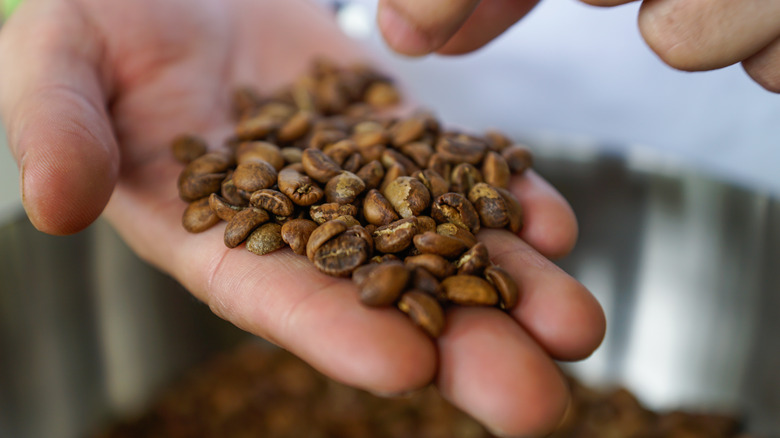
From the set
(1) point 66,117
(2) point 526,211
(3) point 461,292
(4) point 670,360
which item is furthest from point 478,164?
(4) point 670,360

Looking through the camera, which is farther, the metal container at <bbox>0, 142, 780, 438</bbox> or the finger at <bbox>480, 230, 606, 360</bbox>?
the metal container at <bbox>0, 142, 780, 438</bbox>

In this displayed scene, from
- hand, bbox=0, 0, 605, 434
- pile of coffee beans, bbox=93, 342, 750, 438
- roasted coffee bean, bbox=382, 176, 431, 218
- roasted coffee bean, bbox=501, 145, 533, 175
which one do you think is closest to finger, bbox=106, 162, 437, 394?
hand, bbox=0, 0, 605, 434

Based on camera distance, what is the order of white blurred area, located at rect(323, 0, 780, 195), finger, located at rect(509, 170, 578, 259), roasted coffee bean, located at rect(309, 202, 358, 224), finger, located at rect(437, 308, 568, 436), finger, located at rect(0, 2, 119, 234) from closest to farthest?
finger, located at rect(437, 308, 568, 436) < finger, located at rect(0, 2, 119, 234) < roasted coffee bean, located at rect(309, 202, 358, 224) < finger, located at rect(509, 170, 578, 259) < white blurred area, located at rect(323, 0, 780, 195)

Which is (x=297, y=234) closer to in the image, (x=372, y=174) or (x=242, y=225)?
(x=242, y=225)

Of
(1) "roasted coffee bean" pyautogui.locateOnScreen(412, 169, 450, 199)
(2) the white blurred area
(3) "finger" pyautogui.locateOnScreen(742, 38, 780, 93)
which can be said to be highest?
(3) "finger" pyautogui.locateOnScreen(742, 38, 780, 93)

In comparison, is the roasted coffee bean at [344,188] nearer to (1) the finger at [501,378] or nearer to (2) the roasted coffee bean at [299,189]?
(2) the roasted coffee bean at [299,189]

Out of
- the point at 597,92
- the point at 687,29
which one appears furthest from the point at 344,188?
the point at 597,92

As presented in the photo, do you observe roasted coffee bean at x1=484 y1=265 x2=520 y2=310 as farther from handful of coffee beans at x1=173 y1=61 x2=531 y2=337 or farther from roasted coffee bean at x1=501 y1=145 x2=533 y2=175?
roasted coffee bean at x1=501 y1=145 x2=533 y2=175

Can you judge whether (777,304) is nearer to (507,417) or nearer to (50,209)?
(507,417)
